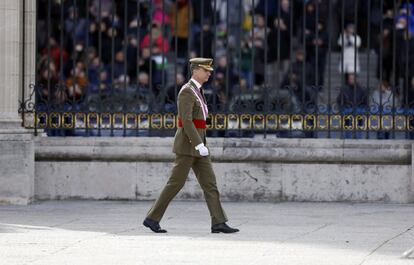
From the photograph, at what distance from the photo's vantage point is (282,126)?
18141mm

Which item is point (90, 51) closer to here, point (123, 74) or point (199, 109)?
point (123, 74)

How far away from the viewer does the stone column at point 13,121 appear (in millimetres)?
17594

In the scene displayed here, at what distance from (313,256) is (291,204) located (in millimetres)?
5481

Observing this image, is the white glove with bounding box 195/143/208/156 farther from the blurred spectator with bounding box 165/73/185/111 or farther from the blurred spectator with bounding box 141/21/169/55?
the blurred spectator with bounding box 141/21/169/55

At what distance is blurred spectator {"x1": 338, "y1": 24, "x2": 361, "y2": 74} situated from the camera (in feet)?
59.1

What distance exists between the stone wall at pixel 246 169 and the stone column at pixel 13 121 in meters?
0.50

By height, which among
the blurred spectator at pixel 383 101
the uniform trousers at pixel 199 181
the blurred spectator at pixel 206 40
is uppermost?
the blurred spectator at pixel 206 40

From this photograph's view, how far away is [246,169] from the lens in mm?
17953

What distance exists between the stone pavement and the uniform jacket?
2.80ft

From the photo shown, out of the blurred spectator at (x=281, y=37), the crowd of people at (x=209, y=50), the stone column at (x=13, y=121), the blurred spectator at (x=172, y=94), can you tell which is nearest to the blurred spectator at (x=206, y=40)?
the crowd of people at (x=209, y=50)

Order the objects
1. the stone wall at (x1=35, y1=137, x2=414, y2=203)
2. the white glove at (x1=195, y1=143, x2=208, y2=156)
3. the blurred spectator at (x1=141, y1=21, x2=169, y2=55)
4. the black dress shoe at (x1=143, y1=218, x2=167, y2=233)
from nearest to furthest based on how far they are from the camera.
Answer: the white glove at (x1=195, y1=143, x2=208, y2=156), the black dress shoe at (x1=143, y1=218, x2=167, y2=233), the stone wall at (x1=35, y1=137, x2=414, y2=203), the blurred spectator at (x1=141, y1=21, x2=169, y2=55)

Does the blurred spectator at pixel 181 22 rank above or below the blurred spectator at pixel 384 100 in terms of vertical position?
above

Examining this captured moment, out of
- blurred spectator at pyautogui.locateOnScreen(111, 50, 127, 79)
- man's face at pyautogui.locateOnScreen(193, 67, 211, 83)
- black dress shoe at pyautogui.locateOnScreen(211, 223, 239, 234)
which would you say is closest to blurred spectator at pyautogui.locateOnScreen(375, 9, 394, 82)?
blurred spectator at pyautogui.locateOnScreen(111, 50, 127, 79)

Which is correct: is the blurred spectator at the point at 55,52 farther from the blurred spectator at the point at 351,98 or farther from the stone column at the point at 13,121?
the blurred spectator at the point at 351,98
